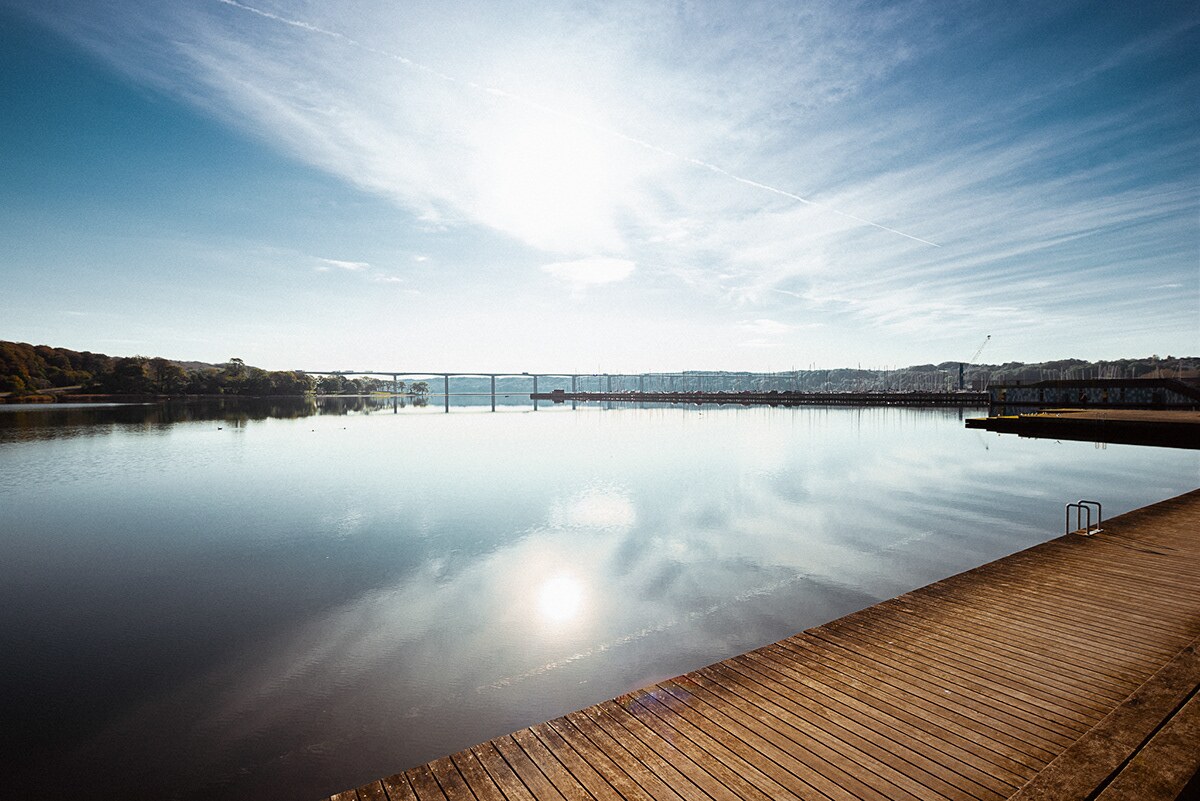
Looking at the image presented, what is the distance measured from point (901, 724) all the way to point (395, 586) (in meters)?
11.3

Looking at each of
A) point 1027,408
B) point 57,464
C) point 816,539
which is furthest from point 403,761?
point 1027,408

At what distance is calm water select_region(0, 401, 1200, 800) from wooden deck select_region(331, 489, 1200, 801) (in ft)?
9.33

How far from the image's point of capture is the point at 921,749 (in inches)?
193

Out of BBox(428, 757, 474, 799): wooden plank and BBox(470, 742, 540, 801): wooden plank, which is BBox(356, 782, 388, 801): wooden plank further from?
BBox(470, 742, 540, 801): wooden plank

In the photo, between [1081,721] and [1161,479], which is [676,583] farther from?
[1161,479]

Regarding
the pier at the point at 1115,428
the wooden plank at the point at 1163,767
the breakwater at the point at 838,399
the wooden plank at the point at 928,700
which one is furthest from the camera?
the breakwater at the point at 838,399

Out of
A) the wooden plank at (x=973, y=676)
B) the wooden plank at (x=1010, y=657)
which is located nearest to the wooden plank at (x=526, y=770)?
the wooden plank at (x=973, y=676)

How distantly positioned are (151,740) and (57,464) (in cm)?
3574

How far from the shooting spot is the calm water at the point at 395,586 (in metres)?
7.61

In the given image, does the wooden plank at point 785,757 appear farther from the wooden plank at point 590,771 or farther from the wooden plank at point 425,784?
the wooden plank at point 425,784

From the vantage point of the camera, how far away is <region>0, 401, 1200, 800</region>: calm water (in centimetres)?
761

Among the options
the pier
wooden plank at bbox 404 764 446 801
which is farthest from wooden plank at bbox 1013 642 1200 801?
the pier

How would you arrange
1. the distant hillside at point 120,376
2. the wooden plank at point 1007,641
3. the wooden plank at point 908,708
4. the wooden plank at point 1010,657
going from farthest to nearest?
1. the distant hillside at point 120,376
2. the wooden plank at point 1007,641
3. the wooden plank at point 1010,657
4. the wooden plank at point 908,708

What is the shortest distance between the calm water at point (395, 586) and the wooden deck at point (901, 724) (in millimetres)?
2845
